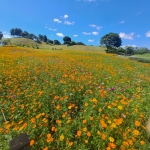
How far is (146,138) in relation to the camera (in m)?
2.99

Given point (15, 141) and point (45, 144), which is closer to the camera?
point (15, 141)

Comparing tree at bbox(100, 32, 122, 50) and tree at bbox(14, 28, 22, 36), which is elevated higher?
tree at bbox(14, 28, 22, 36)

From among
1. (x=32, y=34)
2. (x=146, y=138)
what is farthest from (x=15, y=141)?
(x=32, y=34)

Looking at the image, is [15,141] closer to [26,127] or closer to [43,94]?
[26,127]

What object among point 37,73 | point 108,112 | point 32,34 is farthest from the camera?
point 32,34

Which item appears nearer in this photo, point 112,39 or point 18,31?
point 112,39

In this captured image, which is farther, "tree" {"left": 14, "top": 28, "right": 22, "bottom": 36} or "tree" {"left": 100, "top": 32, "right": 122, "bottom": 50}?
"tree" {"left": 14, "top": 28, "right": 22, "bottom": 36}

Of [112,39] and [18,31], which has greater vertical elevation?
[18,31]

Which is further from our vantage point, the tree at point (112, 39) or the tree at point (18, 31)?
the tree at point (18, 31)

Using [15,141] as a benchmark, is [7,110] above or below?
below

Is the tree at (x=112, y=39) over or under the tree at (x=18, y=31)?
under

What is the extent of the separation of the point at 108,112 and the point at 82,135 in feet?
3.41

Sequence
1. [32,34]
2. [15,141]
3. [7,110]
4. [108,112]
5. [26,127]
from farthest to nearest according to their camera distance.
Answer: [32,34]
[7,110]
[108,112]
[26,127]
[15,141]

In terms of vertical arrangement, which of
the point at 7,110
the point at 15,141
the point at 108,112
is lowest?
the point at 7,110
